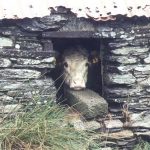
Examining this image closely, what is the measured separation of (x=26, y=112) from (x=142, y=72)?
6.27ft

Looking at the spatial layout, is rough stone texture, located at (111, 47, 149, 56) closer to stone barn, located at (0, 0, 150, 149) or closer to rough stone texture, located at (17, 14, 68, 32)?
stone barn, located at (0, 0, 150, 149)

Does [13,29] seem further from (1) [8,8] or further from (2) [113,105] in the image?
(2) [113,105]

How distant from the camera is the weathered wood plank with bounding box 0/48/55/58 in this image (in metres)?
6.50

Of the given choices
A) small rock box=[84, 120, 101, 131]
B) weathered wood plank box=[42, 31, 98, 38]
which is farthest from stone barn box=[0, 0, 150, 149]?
small rock box=[84, 120, 101, 131]

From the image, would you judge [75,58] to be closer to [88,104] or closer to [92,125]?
[88,104]

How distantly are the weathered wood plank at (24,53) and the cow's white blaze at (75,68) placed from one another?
0.75m

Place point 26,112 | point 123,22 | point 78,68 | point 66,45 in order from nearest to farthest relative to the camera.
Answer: point 26,112 → point 123,22 → point 78,68 → point 66,45

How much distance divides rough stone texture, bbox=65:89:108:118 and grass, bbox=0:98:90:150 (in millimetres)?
543

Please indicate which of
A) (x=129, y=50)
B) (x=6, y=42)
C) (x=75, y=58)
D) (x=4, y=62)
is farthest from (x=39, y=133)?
(x=129, y=50)

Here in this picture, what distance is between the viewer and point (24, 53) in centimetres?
657

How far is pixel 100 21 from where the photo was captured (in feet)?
22.1

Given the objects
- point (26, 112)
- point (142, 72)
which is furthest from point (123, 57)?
point (26, 112)

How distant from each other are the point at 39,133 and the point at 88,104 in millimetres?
1107

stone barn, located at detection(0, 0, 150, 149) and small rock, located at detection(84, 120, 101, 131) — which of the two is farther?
small rock, located at detection(84, 120, 101, 131)
